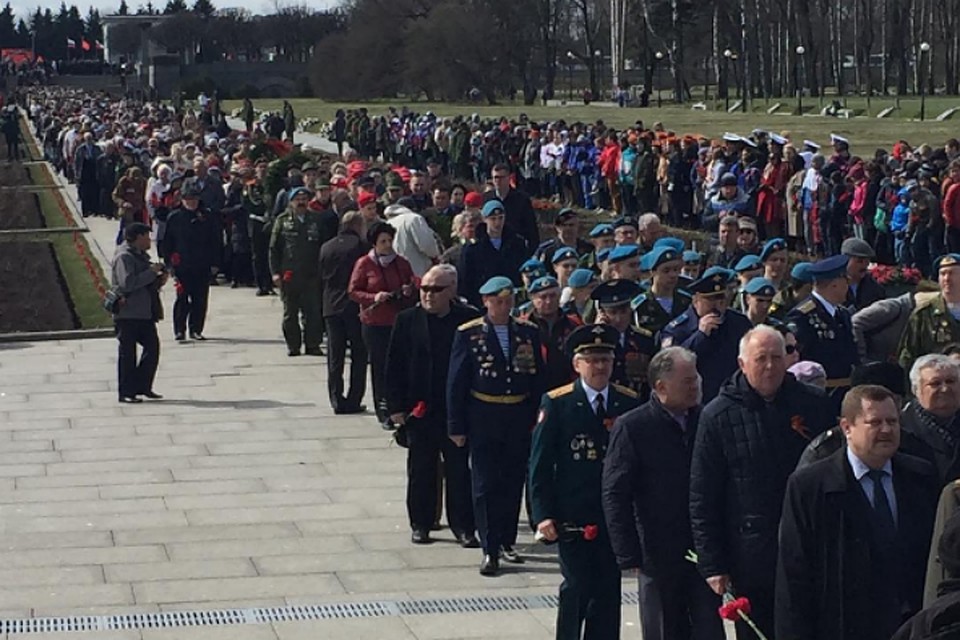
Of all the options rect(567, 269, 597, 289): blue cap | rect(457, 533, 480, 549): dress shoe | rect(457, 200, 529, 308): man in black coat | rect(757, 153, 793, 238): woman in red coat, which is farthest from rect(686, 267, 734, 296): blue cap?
rect(757, 153, 793, 238): woman in red coat

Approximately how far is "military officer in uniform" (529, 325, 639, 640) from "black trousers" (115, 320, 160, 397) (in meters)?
8.64

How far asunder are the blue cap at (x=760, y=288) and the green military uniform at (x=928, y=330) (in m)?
0.84

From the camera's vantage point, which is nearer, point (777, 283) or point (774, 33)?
point (777, 283)

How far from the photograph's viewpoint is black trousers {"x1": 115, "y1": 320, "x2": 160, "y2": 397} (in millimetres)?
17125

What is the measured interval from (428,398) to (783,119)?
56.8m

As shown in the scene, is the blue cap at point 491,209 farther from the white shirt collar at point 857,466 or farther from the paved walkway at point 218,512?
the white shirt collar at point 857,466

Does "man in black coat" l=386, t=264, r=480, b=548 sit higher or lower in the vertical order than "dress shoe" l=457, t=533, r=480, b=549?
higher

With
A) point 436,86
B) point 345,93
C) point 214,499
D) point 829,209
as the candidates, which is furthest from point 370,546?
point 345,93

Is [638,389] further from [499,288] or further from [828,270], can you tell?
[828,270]

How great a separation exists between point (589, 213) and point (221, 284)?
456 inches

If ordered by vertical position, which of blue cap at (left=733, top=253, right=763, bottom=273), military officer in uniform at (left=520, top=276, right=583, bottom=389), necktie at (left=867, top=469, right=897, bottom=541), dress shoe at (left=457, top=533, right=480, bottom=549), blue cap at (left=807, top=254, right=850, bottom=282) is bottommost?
dress shoe at (left=457, top=533, right=480, bottom=549)

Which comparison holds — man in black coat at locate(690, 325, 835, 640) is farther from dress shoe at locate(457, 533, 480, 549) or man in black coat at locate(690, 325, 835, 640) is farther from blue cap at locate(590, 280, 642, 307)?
dress shoe at locate(457, 533, 480, 549)

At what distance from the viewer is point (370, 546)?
12.0 metres

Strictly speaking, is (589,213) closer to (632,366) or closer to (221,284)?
(221,284)
